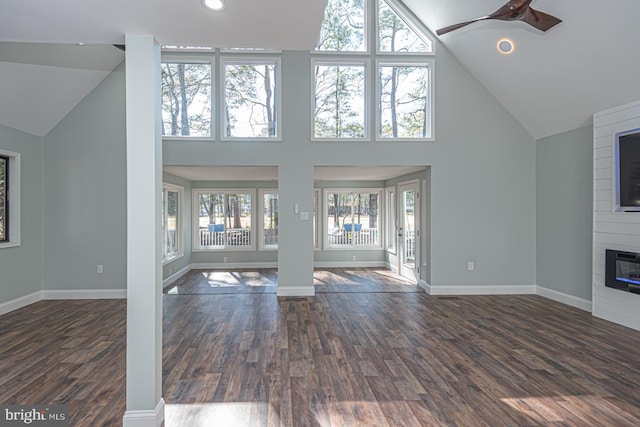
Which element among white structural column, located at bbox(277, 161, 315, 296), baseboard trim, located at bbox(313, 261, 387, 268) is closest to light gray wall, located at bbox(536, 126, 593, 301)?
baseboard trim, located at bbox(313, 261, 387, 268)

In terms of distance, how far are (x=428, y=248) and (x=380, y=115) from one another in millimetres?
2365

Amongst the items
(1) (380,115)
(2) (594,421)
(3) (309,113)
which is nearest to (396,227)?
(1) (380,115)

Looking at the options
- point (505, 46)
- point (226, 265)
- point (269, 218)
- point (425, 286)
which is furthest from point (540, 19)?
point (226, 265)

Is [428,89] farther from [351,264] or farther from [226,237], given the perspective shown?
[226,237]

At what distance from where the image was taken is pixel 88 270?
5730 mm

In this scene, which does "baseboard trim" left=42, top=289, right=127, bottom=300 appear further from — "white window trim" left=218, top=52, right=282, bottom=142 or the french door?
the french door

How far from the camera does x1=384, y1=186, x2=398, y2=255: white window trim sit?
27.1 feet

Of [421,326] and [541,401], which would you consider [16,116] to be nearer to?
[421,326]

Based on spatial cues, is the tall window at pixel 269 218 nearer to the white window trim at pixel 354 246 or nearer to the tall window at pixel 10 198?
the white window trim at pixel 354 246

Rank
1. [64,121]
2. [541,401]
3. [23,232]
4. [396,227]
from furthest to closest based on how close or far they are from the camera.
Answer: [396,227]
[64,121]
[23,232]
[541,401]

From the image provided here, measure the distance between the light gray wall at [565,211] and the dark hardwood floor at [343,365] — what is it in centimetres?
56

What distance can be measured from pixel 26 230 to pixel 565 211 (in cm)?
789

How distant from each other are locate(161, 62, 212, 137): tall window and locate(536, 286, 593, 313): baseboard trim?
589 centimetres

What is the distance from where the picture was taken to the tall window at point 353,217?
9047mm
